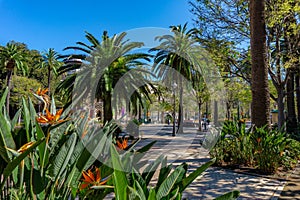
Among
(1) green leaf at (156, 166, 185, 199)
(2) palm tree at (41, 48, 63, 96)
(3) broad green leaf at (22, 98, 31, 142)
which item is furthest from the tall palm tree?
(2) palm tree at (41, 48, 63, 96)

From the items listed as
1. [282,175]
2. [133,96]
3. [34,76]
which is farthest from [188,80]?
[34,76]

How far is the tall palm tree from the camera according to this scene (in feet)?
42.3

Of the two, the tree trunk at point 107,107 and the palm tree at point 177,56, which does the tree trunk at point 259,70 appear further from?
the palm tree at point 177,56

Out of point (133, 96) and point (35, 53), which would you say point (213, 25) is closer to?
point (133, 96)

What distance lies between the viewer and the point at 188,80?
Answer: 18234 millimetres

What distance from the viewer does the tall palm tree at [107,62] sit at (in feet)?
42.3

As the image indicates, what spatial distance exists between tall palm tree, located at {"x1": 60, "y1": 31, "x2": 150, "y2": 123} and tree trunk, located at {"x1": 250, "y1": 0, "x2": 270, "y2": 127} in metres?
7.69

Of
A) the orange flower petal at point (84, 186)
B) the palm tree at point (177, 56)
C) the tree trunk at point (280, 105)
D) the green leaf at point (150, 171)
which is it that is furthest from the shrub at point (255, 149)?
the palm tree at point (177, 56)

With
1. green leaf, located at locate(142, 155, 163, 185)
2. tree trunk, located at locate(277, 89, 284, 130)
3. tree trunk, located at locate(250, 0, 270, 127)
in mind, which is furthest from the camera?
tree trunk, located at locate(277, 89, 284, 130)

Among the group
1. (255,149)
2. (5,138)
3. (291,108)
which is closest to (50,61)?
(291,108)

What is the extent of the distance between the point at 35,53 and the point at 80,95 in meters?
32.0

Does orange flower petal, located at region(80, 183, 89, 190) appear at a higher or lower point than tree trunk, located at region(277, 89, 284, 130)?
lower

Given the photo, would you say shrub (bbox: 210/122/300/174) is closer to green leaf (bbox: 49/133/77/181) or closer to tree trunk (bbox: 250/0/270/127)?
tree trunk (bbox: 250/0/270/127)

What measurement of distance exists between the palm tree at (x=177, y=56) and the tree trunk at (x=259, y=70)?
9.80 metres
